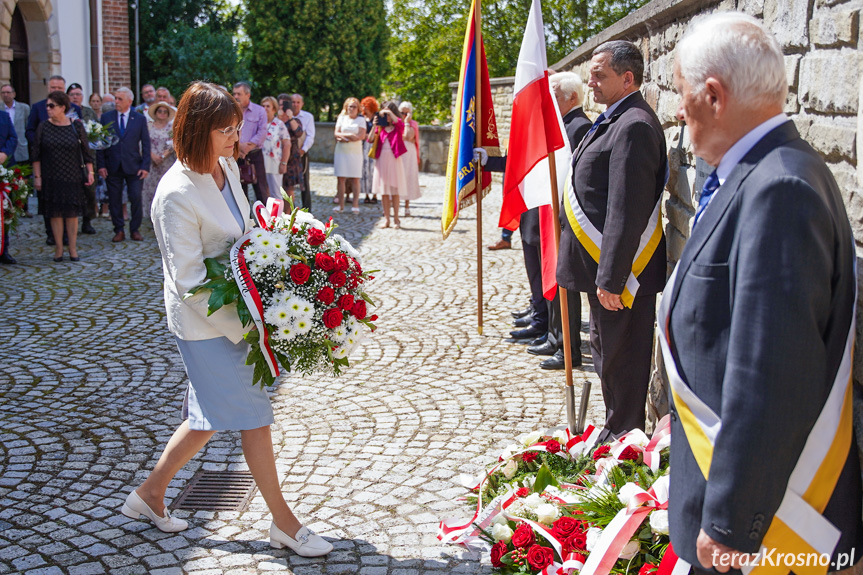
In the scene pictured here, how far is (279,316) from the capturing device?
3.22 meters

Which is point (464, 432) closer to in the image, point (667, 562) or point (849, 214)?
point (667, 562)

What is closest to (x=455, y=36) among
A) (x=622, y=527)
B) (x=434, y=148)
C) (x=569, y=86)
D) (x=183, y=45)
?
(x=434, y=148)

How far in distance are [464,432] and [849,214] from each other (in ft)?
9.49

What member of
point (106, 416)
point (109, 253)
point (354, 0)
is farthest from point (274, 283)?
point (354, 0)

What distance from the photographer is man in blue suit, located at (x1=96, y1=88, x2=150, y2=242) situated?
11.3 m

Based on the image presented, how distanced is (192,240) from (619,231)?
6.50ft

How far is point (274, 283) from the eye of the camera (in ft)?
10.8

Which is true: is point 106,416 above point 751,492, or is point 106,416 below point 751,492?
below

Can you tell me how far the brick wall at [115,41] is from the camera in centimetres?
1914

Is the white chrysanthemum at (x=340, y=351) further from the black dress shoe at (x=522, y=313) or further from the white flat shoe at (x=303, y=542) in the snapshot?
the black dress shoe at (x=522, y=313)

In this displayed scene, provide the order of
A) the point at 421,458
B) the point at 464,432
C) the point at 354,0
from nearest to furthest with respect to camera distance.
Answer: the point at 421,458
the point at 464,432
the point at 354,0

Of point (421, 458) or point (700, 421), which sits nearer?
point (700, 421)

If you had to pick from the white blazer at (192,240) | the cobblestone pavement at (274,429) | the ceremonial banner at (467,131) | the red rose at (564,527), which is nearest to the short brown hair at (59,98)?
the cobblestone pavement at (274,429)

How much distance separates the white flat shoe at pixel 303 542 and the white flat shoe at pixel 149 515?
0.46m
